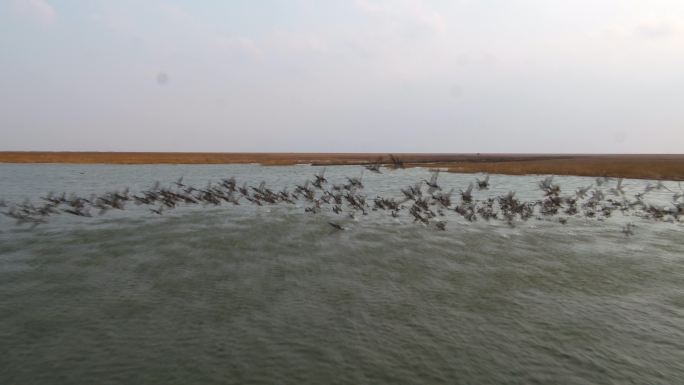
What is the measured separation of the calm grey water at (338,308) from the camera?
766cm

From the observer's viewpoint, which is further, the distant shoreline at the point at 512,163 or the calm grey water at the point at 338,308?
the distant shoreline at the point at 512,163

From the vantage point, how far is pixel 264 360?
7.90 metres

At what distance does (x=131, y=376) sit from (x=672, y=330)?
38.2 ft

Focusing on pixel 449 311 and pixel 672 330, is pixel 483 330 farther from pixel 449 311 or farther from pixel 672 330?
pixel 672 330

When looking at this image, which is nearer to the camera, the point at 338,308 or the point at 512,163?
the point at 338,308

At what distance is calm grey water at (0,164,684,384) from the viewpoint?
7.66m

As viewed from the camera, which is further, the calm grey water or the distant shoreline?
the distant shoreline

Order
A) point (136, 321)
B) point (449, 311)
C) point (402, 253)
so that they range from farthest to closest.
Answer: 1. point (402, 253)
2. point (449, 311)
3. point (136, 321)

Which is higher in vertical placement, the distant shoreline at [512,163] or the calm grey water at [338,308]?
the distant shoreline at [512,163]

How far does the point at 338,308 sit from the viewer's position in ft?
34.7

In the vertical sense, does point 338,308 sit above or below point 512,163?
below

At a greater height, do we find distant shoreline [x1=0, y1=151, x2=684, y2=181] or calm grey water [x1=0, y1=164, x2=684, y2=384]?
distant shoreline [x1=0, y1=151, x2=684, y2=181]

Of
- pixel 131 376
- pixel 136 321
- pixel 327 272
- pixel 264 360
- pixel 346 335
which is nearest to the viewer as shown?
pixel 131 376

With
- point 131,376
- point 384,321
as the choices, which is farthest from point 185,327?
point 384,321
